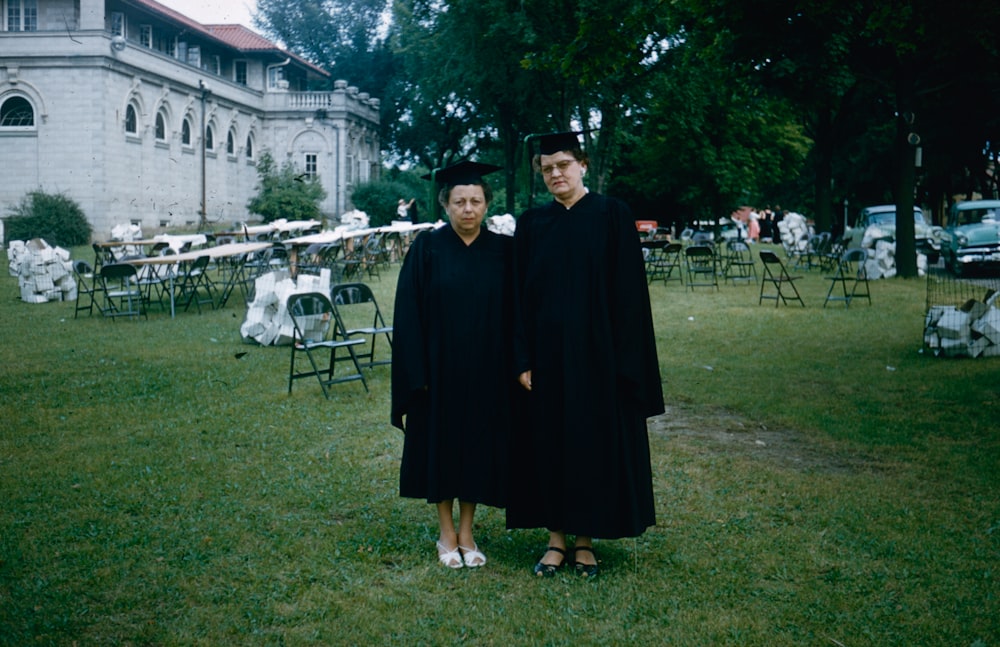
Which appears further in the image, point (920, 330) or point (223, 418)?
point (920, 330)

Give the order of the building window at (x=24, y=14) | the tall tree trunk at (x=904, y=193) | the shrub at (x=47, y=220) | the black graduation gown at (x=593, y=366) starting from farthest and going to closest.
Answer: the building window at (x=24, y=14) → the shrub at (x=47, y=220) → the tall tree trunk at (x=904, y=193) → the black graduation gown at (x=593, y=366)

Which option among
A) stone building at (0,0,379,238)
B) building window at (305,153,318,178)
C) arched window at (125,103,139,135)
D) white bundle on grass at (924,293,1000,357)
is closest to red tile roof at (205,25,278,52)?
stone building at (0,0,379,238)

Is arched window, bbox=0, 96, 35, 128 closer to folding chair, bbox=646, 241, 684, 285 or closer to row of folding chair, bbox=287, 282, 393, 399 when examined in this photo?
folding chair, bbox=646, 241, 684, 285

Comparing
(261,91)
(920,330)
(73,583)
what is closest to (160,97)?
(261,91)

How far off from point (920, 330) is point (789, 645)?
36.4 ft

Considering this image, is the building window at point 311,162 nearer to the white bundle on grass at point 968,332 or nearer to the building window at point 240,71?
the building window at point 240,71

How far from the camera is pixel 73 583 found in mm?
4668

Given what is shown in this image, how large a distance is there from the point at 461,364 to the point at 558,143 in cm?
116

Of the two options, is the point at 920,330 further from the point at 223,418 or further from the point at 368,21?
the point at 368,21

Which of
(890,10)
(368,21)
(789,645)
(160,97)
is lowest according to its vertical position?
(789,645)

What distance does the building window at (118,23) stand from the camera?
106ft

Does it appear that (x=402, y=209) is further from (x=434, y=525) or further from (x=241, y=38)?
(x=434, y=525)

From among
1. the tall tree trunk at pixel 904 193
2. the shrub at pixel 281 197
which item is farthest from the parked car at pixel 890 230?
the shrub at pixel 281 197

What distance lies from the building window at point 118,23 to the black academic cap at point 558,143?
3093 cm
